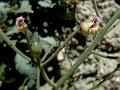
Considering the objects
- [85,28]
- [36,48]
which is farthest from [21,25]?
[85,28]

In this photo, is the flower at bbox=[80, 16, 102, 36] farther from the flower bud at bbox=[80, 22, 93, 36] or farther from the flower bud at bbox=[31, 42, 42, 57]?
the flower bud at bbox=[31, 42, 42, 57]

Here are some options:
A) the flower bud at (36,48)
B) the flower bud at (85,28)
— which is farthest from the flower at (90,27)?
the flower bud at (36,48)

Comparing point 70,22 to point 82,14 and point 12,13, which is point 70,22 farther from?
point 12,13

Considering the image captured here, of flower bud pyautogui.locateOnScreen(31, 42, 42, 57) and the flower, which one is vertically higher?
the flower

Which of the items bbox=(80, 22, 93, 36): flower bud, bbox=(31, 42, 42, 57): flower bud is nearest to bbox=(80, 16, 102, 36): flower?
bbox=(80, 22, 93, 36): flower bud

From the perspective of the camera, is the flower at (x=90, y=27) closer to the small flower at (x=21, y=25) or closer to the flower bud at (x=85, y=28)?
the flower bud at (x=85, y=28)

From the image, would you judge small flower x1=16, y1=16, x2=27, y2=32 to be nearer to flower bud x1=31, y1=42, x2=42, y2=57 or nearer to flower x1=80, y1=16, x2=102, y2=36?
flower bud x1=31, y1=42, x2=42, y2=57

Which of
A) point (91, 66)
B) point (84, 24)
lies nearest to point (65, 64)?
point (91, 66)

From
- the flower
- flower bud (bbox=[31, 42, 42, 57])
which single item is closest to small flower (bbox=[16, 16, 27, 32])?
flower bud (bbox=[31, 42, 42, 57])

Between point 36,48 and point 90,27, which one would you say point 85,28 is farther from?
point 36,48
